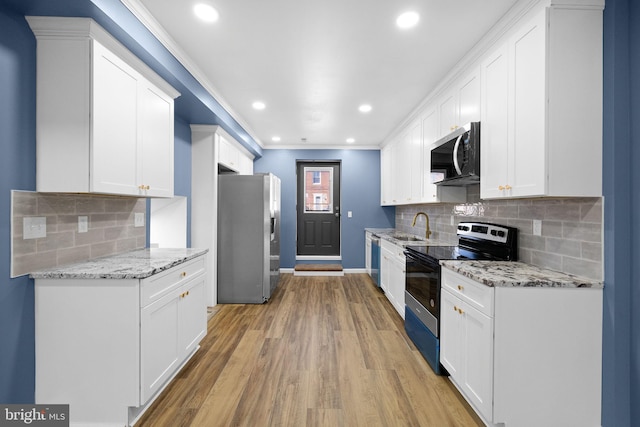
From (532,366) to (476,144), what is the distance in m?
1.53

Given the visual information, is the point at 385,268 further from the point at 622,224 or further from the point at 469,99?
the point at 622,224

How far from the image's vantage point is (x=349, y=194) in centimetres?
577

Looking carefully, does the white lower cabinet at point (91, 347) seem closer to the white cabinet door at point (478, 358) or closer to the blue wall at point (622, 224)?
the white cabinet door at point (478, 358)

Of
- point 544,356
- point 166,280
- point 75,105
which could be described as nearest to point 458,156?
point 544,356

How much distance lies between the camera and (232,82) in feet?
9.68

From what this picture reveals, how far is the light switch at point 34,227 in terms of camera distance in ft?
5.26

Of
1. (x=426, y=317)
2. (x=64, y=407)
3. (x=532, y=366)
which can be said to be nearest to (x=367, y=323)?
(x=426, y=317)

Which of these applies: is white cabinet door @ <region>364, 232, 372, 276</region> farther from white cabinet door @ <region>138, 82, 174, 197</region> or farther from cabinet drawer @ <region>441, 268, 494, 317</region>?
white cabinet door @ <region>138, 82, 174, 197</region>

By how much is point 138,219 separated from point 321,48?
2.22 meters

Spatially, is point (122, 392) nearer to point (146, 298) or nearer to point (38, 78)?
point (146, 298)

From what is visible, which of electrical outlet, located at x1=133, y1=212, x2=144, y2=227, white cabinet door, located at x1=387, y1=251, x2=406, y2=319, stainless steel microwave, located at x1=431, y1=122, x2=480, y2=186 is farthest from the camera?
white cabinet door, located at x1=387, y1=251, x2=406, y2=319

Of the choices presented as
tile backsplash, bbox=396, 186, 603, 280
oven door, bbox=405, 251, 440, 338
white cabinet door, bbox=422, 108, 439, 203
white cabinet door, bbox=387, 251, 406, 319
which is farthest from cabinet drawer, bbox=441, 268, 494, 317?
white cabinet door, bbox=422, 108, 439, 203

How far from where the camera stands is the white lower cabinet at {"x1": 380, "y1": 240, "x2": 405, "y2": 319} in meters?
3.26

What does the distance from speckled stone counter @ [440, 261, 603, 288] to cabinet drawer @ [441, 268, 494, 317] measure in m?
0.04
